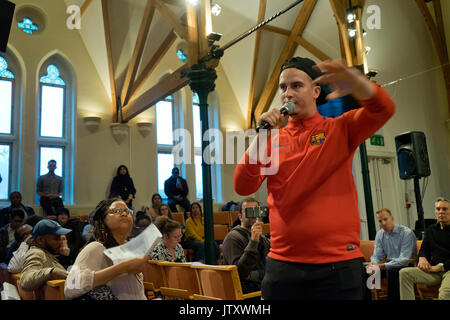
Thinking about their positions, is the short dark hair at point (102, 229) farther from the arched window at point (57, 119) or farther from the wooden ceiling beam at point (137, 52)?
the arched window at point (57, 119)

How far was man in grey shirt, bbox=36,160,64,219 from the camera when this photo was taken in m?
8.02

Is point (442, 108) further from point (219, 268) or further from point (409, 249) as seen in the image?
point (219, 268)

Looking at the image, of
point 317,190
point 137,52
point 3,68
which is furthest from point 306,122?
point 3,68

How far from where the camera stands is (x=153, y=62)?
8891mm

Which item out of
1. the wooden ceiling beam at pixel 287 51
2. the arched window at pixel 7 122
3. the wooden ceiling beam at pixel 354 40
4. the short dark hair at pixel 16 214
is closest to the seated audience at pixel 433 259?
the wooden ceiling beam at pixel 354 40

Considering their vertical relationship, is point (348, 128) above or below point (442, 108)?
below

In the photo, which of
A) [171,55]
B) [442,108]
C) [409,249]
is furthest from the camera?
[442,108]

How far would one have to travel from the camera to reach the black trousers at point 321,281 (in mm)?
1054

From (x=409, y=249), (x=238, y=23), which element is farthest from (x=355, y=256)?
(x=238, y=23)

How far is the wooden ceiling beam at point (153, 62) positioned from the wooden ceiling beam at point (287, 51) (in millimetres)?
2980

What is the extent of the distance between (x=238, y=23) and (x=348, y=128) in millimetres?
9365

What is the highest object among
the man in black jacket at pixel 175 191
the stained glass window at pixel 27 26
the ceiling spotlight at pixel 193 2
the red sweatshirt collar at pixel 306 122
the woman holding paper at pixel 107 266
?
the stained glass window at pixel 27 26

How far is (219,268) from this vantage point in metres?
2.96

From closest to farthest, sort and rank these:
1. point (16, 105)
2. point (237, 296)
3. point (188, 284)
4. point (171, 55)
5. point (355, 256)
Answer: point (355, 256)
point (237, 296)
point (188, 284)
point (16, 105)
point (171, 55)
